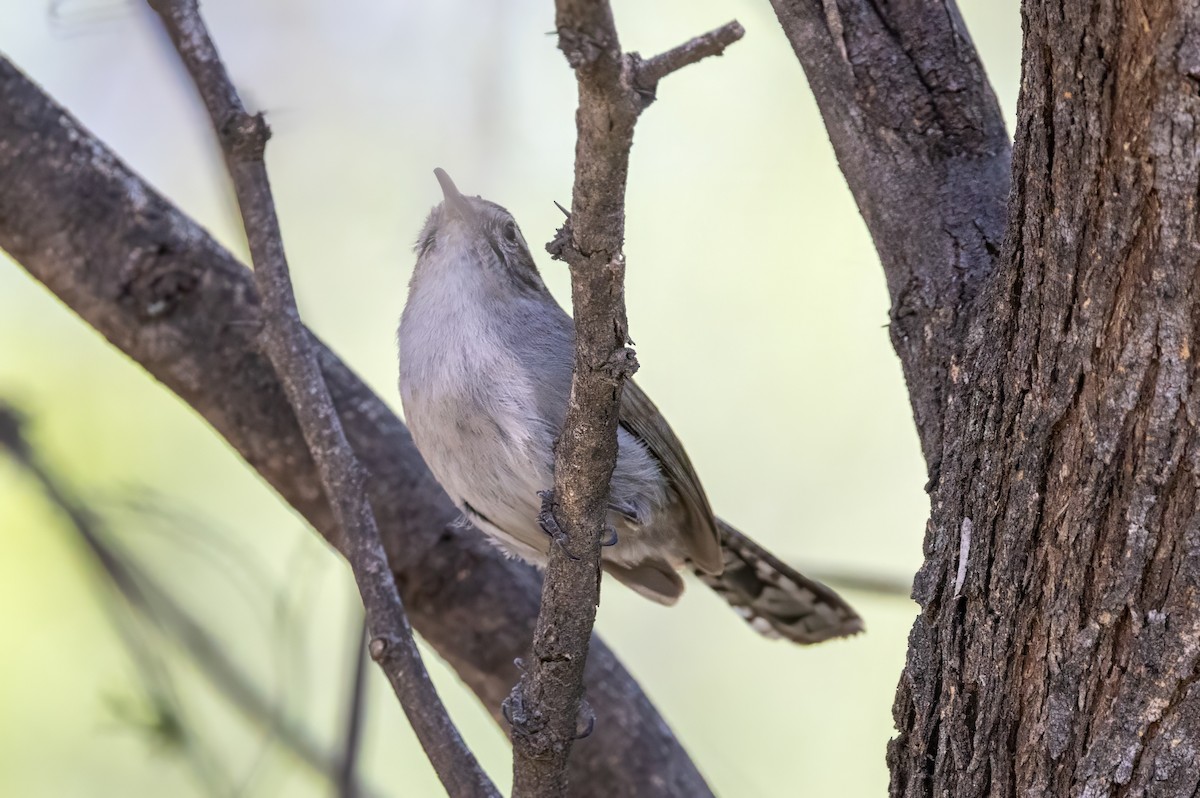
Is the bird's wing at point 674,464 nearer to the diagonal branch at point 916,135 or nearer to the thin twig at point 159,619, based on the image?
the diagonal branch at point 916,135

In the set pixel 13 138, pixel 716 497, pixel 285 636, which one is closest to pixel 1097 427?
pixel 285 636

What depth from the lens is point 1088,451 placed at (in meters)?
2.36

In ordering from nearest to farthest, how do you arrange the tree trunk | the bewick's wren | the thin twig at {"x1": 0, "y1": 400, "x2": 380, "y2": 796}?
the tree trunk, the bewick's wren, the thin twig at {"x1": 0, "y1": 400, "x2": 380, "y2": 796}

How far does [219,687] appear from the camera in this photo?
15.0 ft

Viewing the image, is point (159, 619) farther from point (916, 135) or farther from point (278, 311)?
point (916, 135)

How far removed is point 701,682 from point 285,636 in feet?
9.72

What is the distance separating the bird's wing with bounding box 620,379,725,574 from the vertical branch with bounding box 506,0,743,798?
993 millimetres

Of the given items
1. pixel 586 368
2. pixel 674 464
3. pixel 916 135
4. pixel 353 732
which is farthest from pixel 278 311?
pixel 916 135

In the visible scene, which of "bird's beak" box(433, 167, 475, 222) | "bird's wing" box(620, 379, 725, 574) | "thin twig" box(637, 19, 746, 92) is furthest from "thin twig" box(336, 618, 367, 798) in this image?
"thin twig" box(637, 19, 746, 92)

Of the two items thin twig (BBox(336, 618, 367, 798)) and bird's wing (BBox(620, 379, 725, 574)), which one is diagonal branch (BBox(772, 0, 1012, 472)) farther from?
thin twig (BBox(336, 618, 367, 798))

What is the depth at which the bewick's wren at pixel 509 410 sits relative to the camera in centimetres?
378

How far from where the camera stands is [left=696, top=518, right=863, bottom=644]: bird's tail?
16.2 ft

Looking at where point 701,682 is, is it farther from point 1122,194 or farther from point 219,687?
point 1122,194

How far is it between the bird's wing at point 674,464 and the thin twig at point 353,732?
3.90ft
